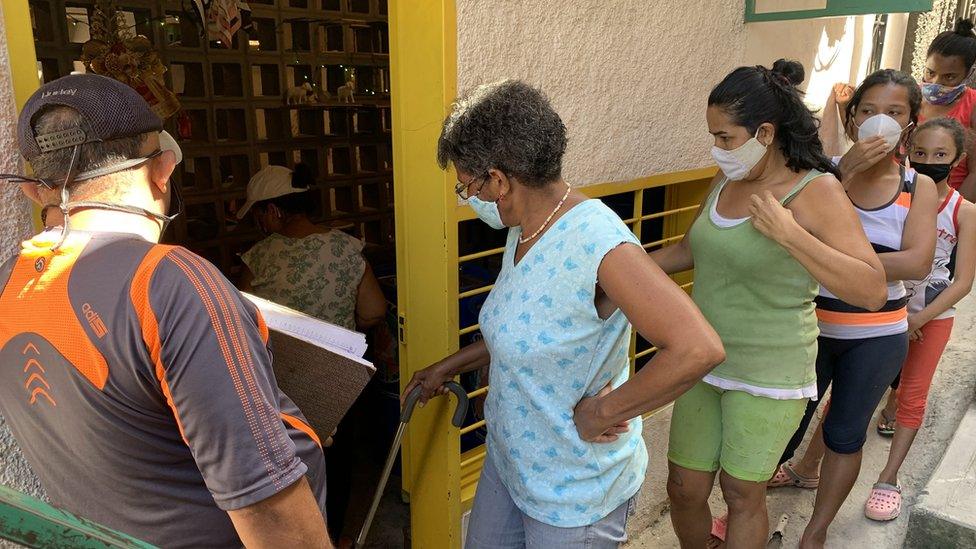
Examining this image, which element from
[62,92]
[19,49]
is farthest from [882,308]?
[19,49]

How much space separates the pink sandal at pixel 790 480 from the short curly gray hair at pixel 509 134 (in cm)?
260

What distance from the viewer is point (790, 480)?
357 cm

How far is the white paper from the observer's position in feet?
4.83

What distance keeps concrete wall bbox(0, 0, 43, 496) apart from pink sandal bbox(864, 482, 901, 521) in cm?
339

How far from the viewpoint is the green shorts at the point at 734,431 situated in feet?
7.36

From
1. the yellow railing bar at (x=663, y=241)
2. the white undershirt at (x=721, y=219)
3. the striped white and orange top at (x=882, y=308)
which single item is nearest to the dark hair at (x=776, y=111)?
the white undershirt at (x=721, y=219)

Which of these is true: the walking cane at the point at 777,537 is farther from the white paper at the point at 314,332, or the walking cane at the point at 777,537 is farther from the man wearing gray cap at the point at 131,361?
the man wearing gray cap at the point at 131,361

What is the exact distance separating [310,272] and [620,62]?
153 centimetres

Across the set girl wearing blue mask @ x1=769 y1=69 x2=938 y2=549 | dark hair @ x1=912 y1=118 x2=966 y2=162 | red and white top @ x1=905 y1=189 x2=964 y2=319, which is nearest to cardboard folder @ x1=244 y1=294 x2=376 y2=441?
girl wearing blue mask @ x1=769 y1=69 x2=938 y2=549

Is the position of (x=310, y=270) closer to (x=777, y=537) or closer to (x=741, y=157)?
(x=741, y=157)

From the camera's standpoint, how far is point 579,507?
175 cm

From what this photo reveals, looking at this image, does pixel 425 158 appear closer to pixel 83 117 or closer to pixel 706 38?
pixel 83 117

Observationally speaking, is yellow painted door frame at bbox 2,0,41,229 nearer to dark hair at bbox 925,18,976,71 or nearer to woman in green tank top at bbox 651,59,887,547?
woman in green tank top at bbox 651,59,887,547

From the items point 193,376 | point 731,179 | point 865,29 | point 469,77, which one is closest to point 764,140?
point 731,179
